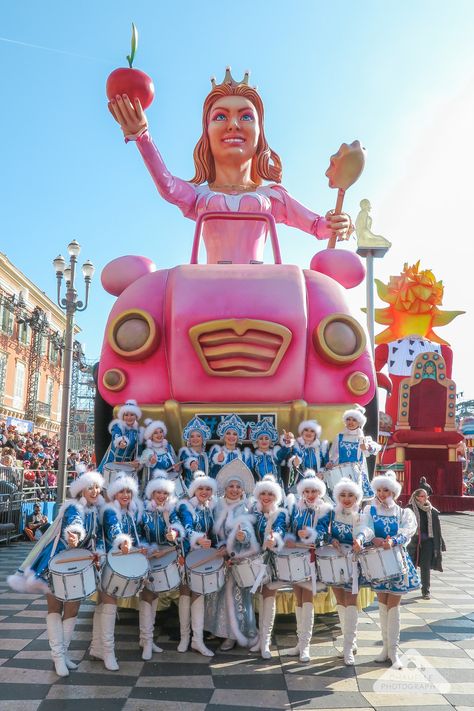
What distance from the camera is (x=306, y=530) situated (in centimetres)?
365

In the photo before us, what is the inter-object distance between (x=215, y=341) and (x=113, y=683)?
207 cm

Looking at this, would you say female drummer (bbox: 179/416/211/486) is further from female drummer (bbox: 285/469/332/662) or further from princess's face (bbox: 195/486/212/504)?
female drummer (bbox: 285/469/332/662)

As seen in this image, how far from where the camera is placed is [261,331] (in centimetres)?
422

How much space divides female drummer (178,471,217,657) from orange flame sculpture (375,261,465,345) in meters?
14.9

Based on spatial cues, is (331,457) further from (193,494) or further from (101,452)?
(101,452)

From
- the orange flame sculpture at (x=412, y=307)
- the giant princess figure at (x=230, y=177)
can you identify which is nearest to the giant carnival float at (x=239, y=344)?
the giant princess figure at (x=230, y=177)

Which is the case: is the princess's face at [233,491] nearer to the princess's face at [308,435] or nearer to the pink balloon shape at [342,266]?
the princess's face at [308,435]

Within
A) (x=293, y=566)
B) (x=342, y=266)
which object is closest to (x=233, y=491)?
(x=293, y=566)

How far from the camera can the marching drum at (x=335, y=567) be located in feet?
11.6

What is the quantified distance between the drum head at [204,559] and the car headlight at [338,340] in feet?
4.94

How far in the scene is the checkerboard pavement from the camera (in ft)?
9.58

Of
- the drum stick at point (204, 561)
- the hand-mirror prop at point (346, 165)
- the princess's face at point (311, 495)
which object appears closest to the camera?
the drum stick at point (204, 561)

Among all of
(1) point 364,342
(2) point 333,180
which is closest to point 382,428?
(2) point 333,180

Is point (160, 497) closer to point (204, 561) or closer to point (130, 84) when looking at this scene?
→ point (204, 561)
